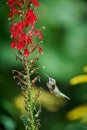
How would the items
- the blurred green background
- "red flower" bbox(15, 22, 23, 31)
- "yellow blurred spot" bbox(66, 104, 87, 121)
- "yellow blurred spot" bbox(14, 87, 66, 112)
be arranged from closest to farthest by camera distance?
1. "red flower" bbox(15, 22, 23, 31)
2. "yellow blurred spot" bbox(66, 104, 87, 121)
3. "yellow blurred spot" bbox(14, 87, 66, 112)
4. the blurred green background

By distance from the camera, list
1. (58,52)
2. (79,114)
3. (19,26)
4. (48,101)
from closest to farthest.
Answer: (19,26)
(79,114)
(48,101)
(58,52)

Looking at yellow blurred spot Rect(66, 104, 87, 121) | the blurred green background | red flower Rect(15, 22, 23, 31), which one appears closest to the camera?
red flower Rect(15, 22, 23, 31)

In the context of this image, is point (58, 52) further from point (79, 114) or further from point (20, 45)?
point (20, 45)

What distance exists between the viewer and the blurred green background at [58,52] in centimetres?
289

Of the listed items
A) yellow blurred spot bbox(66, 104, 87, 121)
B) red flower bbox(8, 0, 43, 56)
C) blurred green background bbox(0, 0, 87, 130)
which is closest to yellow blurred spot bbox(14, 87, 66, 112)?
blurred green background bbox(0, 0, 87, 130)

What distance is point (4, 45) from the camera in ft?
9.50

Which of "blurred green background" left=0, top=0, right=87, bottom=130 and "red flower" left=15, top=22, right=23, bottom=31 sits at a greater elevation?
"blurred green background" left=0, top=0, right=87, bottom=130

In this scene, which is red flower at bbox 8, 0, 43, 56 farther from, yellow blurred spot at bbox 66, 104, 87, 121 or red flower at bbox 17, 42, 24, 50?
yellow blurred spot at bbox 66, 104, 87, 121

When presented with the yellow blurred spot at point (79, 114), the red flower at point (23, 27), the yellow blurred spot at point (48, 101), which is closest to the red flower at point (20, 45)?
the red flower at point (23, 27)

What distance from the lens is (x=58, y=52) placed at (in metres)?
2.99

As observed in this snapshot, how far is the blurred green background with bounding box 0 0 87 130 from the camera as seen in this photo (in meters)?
2.89

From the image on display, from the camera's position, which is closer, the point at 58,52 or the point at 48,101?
the point at 48,101

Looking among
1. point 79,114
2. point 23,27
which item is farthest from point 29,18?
point 79,114

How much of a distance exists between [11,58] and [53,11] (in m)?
0.36
